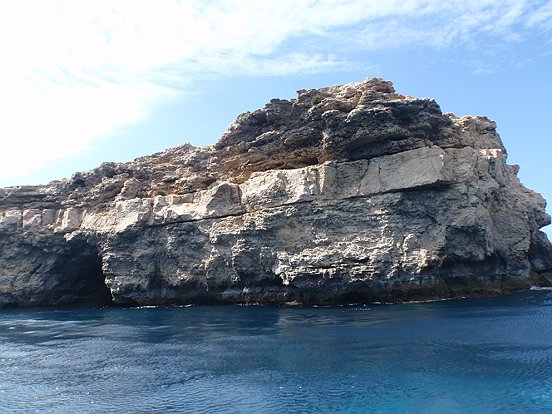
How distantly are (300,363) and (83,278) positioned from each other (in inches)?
1678

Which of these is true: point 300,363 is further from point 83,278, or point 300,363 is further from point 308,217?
point 83,278

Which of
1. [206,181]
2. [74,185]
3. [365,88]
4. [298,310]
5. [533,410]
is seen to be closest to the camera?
[533,410]

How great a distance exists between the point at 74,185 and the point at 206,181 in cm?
1656

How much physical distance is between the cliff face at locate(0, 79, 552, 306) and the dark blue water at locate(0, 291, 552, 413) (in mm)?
4857

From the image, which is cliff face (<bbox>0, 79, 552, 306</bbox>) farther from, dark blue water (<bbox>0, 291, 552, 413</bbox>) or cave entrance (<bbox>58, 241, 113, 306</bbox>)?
dark blue water (<bbox>0, 291, 552, 413</bbox>)

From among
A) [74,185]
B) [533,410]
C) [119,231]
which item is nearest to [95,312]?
[119,231]

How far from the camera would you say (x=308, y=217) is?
42.1m

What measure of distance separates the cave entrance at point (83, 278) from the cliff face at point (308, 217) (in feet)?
1.42

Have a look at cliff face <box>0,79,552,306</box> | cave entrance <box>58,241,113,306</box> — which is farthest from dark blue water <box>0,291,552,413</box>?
cave entrance <box>58,241,113,306</box>

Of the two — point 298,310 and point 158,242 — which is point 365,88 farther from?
point 158,242

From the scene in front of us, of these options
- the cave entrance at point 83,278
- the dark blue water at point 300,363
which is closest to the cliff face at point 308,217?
the cave entrance at point 83,278

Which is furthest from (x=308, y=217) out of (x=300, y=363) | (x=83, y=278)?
(x=83, y=278)

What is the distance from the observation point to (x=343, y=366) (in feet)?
70.6

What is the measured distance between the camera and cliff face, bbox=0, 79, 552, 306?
1551 inches
